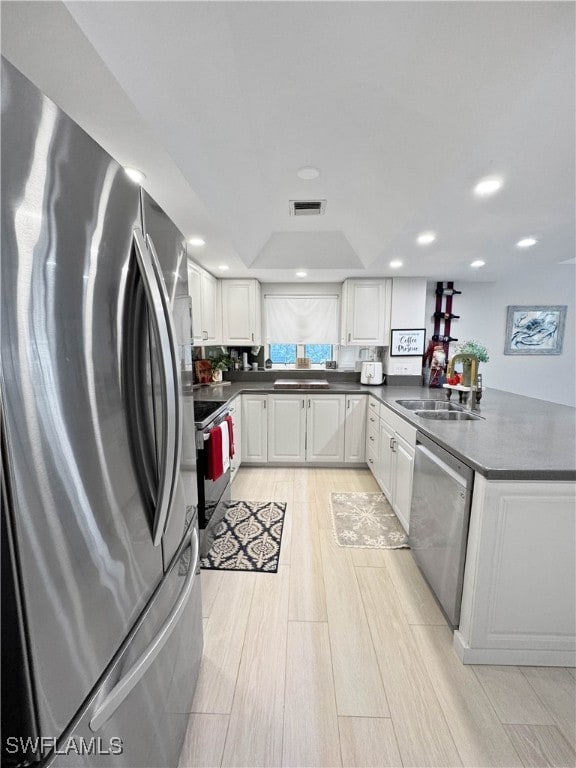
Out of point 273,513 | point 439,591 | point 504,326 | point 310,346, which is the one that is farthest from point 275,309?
point 439,591

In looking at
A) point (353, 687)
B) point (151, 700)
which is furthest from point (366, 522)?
point (151, 700)

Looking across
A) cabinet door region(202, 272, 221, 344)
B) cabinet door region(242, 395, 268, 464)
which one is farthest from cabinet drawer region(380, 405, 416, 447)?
cabinet door region(202, 272, 221, 344)

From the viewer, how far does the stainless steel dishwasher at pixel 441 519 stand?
143 centimetres

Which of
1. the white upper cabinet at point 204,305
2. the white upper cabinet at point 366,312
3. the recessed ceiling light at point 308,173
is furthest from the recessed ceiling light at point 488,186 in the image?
the white upper cabinet at point 204,305

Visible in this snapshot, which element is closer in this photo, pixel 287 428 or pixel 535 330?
pixel 287 428

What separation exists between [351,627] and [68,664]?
1.45 meters

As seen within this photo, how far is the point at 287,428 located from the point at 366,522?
132 cm

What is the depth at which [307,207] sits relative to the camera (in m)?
2.29

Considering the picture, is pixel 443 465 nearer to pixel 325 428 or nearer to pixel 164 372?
pixel 164 372

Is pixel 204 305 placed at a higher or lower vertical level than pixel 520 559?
higher

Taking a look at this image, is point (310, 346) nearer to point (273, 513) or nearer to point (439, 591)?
point (273, 513)

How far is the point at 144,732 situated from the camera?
798 mm

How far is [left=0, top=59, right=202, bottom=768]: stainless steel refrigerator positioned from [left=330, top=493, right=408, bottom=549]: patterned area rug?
1621 mm

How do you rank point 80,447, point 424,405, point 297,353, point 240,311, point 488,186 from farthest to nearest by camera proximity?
1. point 297,353
2. point 240,311
3. point 424,405
4. point 488,186
5. point 80,447
